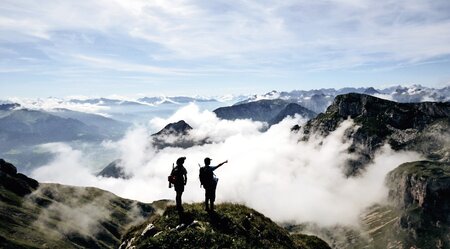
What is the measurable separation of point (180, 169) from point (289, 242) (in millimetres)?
17505

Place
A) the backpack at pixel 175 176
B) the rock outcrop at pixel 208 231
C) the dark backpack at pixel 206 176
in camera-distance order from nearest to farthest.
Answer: the rock outcrop at pixel 208 231, the backpack at pixel 175 176, the dark backpack at pixel 206 176

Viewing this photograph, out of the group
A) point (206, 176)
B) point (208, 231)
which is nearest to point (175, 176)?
point (206, 176)

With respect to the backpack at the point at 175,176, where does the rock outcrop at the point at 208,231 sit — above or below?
below

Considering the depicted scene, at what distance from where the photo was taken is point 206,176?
137 ft

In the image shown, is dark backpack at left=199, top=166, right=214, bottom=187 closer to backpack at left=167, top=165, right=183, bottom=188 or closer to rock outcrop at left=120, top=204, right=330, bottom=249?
backpack at left=167, top=165, right=183, bottom=188

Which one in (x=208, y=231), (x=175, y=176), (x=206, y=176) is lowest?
(x=208, y=231)

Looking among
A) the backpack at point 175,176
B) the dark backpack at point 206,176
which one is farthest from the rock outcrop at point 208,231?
the backpack at point 175,176

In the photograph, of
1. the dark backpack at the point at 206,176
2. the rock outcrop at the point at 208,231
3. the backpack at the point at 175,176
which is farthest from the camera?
the dark backpack at the point at 206,176

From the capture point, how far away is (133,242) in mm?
40375

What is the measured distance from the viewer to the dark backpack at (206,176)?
41750 mm

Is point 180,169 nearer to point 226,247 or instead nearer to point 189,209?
point 189,209

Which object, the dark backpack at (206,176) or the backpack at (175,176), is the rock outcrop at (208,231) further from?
the backpack at (175,176)

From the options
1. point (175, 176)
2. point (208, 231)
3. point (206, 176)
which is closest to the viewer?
point (208, 231)

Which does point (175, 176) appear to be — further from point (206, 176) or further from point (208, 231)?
point (208, 231)
